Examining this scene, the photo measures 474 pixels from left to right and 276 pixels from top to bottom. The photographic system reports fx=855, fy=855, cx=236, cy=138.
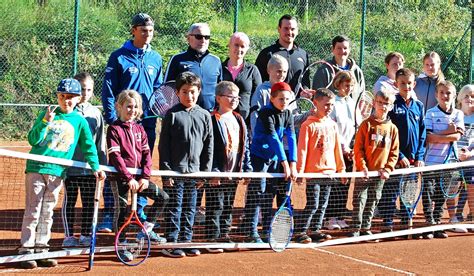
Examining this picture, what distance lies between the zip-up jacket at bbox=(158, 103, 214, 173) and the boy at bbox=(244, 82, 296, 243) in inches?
25.8

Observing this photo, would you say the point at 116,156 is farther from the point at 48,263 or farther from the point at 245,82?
the point at 245,82

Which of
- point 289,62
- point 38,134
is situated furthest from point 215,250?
point 289,62

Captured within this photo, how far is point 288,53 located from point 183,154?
237 centimetres

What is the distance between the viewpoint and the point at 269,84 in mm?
8547

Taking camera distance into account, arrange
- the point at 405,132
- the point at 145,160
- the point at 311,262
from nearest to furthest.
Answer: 1. the point at 145,160
2. the point at 311,262
3. the point at 405,132

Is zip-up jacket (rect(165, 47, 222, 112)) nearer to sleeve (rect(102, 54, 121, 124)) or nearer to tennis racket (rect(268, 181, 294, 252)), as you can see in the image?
sleeve (rect(102, 54, 121, 124))

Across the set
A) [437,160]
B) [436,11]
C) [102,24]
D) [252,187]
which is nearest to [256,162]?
[252,187]

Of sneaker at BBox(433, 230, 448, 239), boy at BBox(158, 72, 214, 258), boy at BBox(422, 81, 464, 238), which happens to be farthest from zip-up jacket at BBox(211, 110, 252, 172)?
sneaker at BBox(433, 230, 448, 239)

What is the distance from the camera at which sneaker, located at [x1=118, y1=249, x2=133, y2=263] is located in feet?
24.0

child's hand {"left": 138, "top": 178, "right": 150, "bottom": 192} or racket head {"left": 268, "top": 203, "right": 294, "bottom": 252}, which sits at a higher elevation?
child's hand {"left": 138, "top": 178, "right": 150, "bottom": 192}

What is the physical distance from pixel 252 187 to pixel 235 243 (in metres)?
0.56

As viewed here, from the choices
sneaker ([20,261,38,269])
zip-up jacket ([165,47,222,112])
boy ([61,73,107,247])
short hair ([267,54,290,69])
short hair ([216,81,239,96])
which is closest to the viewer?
sneaker ([20,261,38,269])

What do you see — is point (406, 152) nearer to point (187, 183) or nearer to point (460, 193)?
point (460, 193)

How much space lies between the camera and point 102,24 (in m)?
18.3
